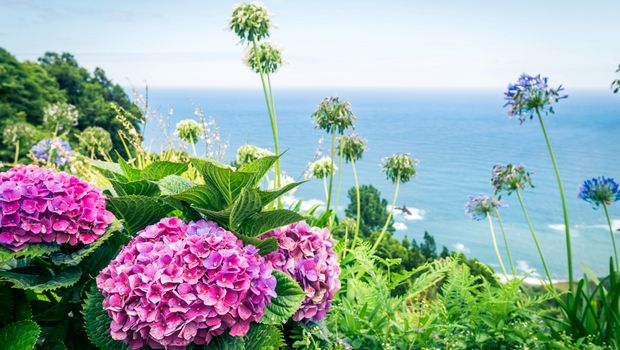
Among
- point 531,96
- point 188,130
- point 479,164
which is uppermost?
point 531,96

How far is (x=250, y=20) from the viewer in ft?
10.1

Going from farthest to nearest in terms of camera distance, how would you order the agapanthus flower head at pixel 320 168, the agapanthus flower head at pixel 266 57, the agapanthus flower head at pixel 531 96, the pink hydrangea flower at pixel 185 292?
the agapanthus flower head at pixel 320 168 → the agapanthus flower head at pixel 266 57 → the agapanthus flower head at pixel 531 96 → the pink hydrangea flower at pixel 185 292

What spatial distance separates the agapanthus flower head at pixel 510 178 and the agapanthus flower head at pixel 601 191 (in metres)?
0.29

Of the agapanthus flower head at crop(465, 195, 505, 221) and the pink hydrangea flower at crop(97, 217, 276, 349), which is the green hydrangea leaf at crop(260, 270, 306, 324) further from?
A: the agapanthus flower head at crop(465, 195, 505, 221)

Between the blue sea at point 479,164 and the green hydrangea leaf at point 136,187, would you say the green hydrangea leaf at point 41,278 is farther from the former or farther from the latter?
the blue sea at point 479,164

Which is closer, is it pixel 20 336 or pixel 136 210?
pixel 20 336

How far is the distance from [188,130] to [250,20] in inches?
54.1

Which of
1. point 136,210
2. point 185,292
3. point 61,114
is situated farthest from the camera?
point 61,114

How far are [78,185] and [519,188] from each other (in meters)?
2.40

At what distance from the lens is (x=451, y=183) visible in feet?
177

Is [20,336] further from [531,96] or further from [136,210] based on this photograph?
[531,96]

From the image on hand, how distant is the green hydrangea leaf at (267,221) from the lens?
1466 mm

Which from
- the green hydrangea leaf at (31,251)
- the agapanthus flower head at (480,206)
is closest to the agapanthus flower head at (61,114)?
the agapanthus flower head at (480,206)

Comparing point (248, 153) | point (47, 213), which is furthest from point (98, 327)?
point (248, 153)
